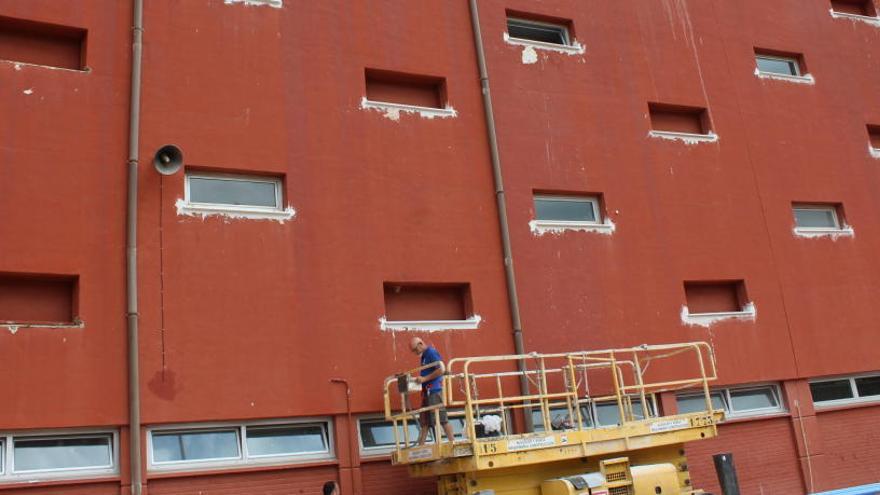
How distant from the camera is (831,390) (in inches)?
619

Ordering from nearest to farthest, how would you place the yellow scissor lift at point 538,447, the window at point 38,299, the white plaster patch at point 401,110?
the yellow scissor lift at point 538,447, the window at point 38,299, the white plaster patch at point 401,110

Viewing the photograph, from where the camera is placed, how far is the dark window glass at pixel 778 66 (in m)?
18.0

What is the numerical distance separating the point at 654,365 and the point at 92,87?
A: 9.48 metres

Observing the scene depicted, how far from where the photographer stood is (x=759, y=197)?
639 inches

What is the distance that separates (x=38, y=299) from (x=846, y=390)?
44.7 ft

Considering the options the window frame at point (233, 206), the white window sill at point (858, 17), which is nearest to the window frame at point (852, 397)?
the white window sill at point (858, 17)

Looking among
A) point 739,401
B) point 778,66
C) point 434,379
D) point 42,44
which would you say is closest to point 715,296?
point 739,401

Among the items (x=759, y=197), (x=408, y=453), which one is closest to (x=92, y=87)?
(x=408, y=453)

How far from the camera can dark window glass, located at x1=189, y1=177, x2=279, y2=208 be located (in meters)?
12.0

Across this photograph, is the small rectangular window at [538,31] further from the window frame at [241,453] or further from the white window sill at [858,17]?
the window frame at [241,453]

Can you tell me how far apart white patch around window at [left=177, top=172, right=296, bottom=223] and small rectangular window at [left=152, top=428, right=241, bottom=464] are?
292cm

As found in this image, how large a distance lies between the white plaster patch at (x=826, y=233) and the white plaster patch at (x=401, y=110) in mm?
7173

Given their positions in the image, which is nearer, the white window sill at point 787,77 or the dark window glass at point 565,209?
the dark window glass at point 565,209

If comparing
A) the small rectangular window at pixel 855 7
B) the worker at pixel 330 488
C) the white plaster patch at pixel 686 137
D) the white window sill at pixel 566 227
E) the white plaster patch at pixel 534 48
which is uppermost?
the small rectangular window at pixel 855 7
